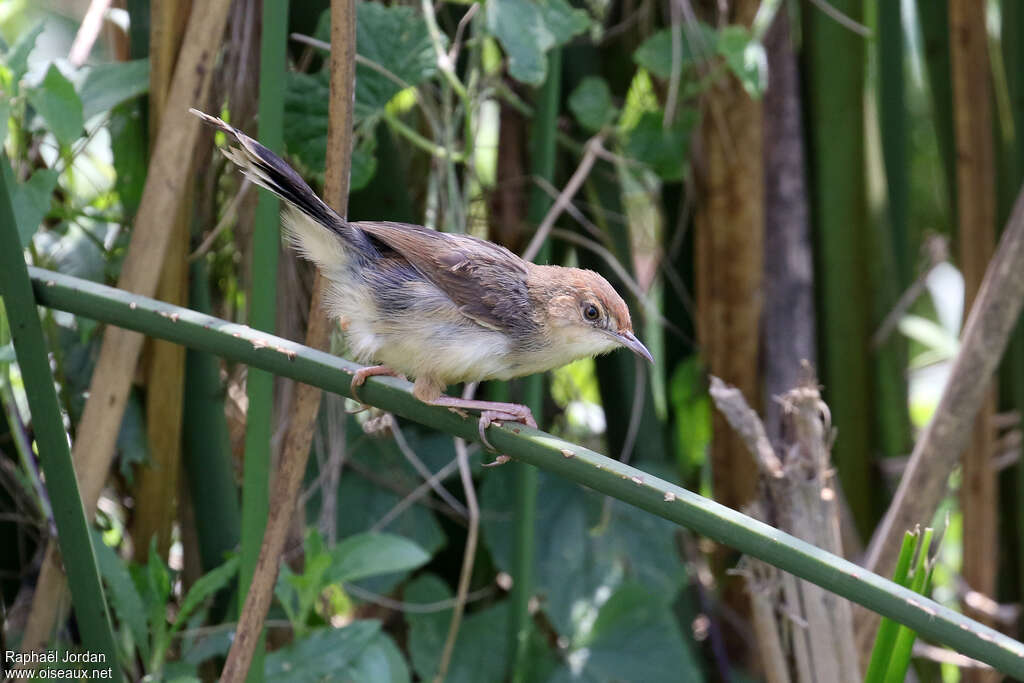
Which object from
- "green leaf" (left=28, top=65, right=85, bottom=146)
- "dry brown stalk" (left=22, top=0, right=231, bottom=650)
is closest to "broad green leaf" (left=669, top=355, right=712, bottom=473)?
"dry brown stalk" (left=22, top=0, right=231, bottom=650)

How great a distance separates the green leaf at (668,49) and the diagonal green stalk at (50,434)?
1803mm

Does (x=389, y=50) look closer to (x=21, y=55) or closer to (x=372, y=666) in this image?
(x=21, y=55)

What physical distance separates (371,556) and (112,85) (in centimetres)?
120

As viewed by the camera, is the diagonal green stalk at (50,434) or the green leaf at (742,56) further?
the green leaf at (742,56)

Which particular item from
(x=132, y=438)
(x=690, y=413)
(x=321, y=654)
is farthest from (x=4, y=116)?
(x=690, y=413)

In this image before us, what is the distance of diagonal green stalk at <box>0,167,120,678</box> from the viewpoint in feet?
5.43

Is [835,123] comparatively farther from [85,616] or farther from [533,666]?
[85,616]

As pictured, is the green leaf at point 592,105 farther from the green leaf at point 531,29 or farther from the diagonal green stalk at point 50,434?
the diagonal green stalk at point 50,434

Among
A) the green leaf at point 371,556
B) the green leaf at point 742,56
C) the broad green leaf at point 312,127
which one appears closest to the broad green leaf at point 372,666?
the green leaf at point 371,556

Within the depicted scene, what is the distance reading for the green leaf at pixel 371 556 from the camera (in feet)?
7.77

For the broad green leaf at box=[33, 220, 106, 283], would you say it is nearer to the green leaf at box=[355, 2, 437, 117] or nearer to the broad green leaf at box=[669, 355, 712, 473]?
the green leaf at box=[355, 2, 437, 117]

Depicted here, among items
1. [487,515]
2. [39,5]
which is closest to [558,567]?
[487,515]

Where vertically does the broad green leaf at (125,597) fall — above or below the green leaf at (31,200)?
below

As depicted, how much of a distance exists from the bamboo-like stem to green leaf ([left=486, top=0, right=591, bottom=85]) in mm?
665
